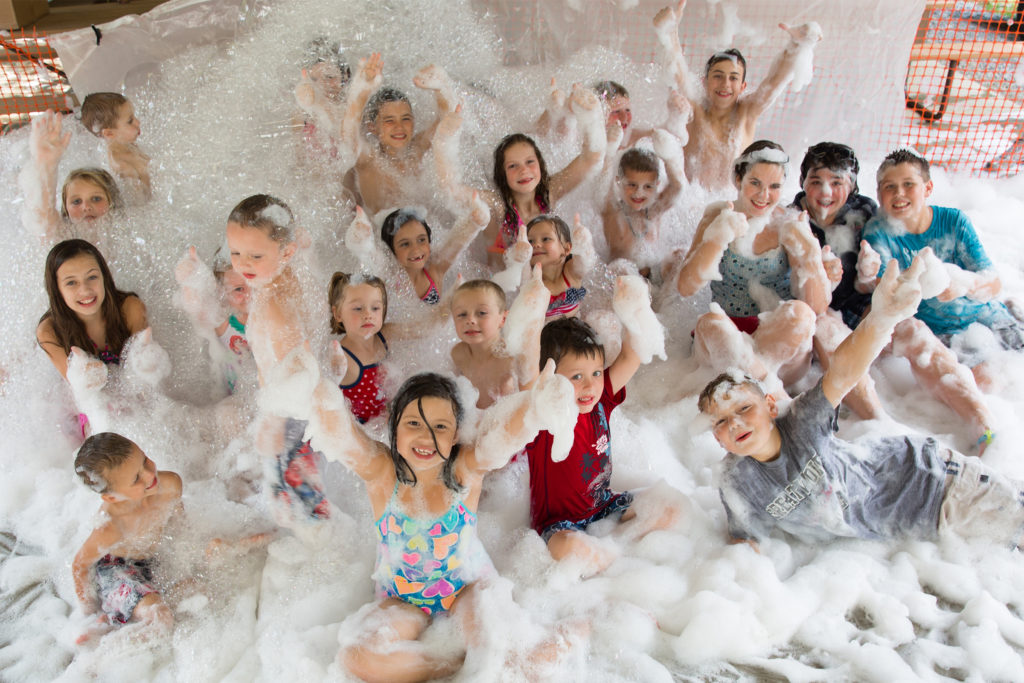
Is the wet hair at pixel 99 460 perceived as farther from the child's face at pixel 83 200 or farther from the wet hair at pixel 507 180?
the wet hair at pixel 507 180

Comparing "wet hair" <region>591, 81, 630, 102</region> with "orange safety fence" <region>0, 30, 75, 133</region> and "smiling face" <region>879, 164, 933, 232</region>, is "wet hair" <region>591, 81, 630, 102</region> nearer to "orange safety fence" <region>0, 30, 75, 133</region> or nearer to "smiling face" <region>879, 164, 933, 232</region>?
"smiling face" <region>879, 164, 933, 232</region>

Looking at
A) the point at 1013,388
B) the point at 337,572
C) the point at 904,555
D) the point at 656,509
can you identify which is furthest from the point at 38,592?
the point at 1013,388

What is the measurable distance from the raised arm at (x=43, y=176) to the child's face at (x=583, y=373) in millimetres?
1746

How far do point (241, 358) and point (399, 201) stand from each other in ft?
2.75

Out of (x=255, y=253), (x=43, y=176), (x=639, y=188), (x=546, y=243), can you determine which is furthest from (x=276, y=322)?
(x=639, y=188)

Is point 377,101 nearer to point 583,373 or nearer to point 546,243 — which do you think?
point 546,243

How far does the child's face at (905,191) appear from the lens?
243cm

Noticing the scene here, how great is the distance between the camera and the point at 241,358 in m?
2.32

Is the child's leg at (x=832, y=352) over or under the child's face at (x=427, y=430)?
over

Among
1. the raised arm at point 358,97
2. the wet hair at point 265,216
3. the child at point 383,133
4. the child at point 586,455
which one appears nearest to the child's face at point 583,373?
the child at point 586,455

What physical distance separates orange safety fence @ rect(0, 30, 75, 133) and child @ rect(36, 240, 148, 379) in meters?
1.71


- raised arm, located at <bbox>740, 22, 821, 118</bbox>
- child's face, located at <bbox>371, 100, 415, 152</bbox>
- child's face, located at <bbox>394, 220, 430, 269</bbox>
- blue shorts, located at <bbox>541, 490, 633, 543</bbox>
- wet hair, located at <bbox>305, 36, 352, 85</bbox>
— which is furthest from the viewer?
wet hair, located at <bbox>305, 36, 352, 85</bbox>

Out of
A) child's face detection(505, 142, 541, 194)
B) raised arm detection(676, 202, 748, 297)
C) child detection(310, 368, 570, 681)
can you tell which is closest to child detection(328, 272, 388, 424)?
child detection(310, 368, 570, 681)

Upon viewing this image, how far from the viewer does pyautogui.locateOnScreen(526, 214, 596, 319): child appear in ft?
7.77
